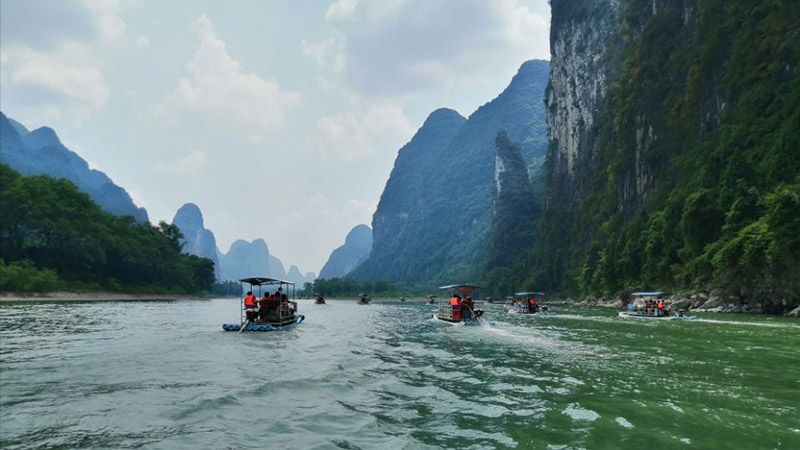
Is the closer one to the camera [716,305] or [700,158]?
[716,305]

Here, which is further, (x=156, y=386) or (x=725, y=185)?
(x=725, y=185)

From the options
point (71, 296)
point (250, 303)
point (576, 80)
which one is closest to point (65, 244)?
point (71, 296)

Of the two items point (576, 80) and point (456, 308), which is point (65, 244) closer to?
point (456, 308)

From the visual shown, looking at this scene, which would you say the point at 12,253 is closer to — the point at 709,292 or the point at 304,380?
the point at 304,380

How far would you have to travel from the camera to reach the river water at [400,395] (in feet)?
27.4

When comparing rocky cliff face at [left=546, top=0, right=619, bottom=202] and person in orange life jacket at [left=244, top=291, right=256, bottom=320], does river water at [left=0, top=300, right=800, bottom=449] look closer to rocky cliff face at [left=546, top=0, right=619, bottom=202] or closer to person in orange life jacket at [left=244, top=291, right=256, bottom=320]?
person in orange life jacket at [left=244, top=291, right=256, bottom=320]

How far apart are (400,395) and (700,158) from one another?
232ft

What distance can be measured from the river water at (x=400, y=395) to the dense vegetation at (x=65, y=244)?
210ft

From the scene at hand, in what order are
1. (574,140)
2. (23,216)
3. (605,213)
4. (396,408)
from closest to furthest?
(396,408), (23,216), (605,213), (574,140)

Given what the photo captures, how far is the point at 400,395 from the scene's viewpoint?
12000mm

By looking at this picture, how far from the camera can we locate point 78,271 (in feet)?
295

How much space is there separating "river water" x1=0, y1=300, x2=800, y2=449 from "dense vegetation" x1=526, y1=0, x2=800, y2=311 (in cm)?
2692

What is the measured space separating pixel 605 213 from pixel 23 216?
10937 cm

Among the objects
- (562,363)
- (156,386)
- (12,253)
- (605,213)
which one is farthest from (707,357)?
(12,253)
